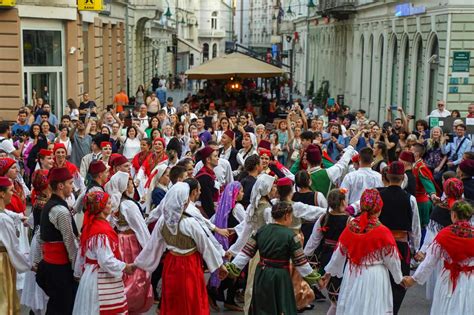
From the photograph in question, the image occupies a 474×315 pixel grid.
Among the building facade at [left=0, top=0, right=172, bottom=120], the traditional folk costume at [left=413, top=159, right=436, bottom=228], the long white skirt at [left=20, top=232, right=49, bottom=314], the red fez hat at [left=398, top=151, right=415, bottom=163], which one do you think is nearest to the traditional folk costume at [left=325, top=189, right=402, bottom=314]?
the long white skirt at [left=20, top=232, right=49, bottom=314]

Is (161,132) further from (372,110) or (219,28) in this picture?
(219,28)

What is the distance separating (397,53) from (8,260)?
23890mm

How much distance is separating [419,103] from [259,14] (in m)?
83.5

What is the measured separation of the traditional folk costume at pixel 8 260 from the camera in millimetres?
7707

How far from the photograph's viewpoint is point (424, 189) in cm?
1110

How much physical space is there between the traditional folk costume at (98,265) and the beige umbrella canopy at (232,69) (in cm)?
1621

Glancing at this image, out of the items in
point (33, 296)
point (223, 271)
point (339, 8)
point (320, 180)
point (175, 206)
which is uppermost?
point (339, 8)

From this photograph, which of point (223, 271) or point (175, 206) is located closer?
point (175, 206)

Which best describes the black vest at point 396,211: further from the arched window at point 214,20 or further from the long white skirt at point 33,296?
the arched window at point 214,20

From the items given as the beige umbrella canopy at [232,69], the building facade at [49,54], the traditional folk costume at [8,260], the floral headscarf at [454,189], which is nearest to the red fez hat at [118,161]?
the traditional folk costume at [8,260]

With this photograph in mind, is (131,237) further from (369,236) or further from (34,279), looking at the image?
(369,236)

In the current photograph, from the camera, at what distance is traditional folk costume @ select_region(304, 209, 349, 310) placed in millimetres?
8156

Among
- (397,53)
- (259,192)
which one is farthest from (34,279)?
(397,53)

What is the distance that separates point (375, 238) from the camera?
722cm
